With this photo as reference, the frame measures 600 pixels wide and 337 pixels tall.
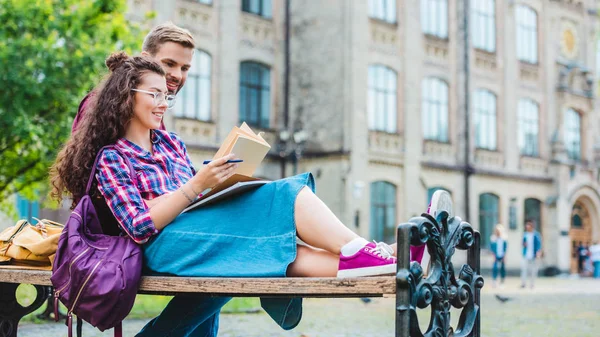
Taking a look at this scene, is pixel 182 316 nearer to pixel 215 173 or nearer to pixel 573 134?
pixel 215 173

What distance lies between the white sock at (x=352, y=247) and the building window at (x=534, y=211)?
31549mm

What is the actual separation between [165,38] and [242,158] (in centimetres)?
144

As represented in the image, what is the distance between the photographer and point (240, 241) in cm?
337

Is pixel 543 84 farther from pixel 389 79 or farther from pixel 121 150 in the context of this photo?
pixel 121 150

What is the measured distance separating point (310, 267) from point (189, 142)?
70.1 ft

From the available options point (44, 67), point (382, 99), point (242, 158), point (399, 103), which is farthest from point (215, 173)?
point (399, 103)

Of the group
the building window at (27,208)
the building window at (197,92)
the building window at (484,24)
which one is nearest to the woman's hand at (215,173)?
the building window at (27,208)

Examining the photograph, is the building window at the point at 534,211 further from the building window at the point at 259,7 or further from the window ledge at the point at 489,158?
the building window at the point at 259,7

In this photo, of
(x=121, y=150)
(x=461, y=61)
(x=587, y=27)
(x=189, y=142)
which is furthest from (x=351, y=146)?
(x=121, y=150)

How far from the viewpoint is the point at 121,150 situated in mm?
3742

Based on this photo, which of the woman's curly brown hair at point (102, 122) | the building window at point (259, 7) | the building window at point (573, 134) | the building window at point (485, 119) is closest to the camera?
the woman's curly brown hair at point (102, 122)

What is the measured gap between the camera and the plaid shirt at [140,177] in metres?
3.50

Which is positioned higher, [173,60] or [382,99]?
→ [382,99]

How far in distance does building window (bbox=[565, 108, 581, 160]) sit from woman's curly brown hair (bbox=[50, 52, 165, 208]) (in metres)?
33.8
